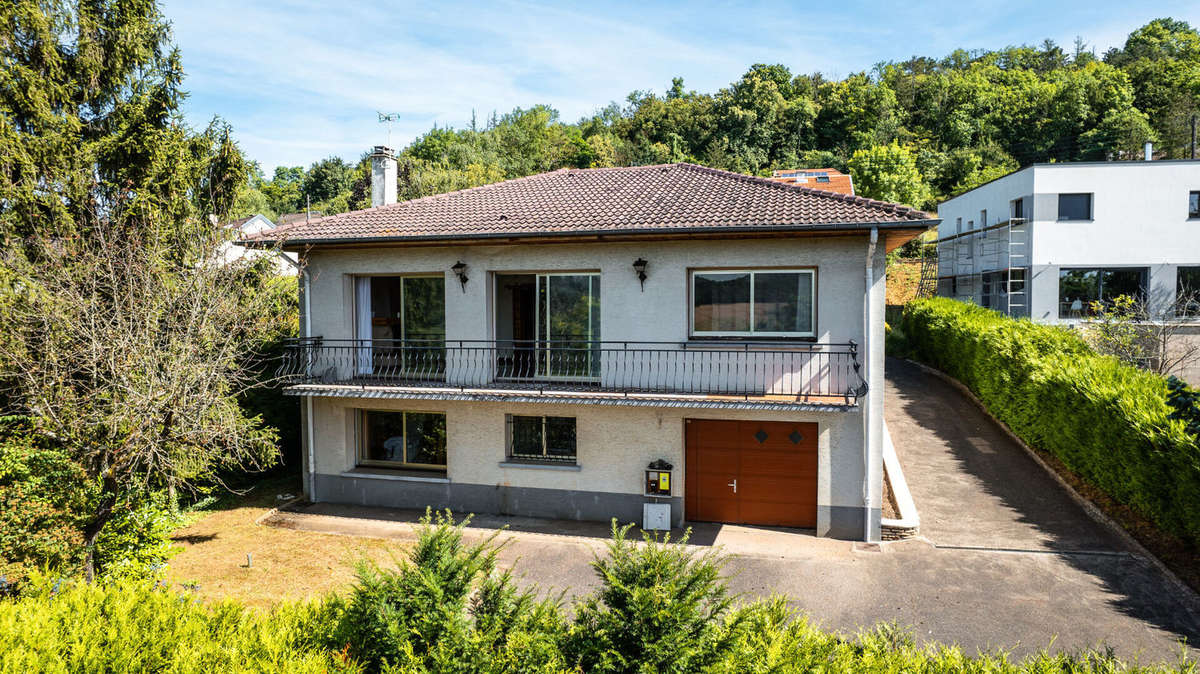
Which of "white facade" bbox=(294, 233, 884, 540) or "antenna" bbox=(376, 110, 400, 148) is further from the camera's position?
"antenna" bbox=(376, 110, 400, 148)

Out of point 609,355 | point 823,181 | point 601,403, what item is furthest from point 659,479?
point 823,181

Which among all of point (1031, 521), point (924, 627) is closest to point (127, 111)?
point (924, 627)

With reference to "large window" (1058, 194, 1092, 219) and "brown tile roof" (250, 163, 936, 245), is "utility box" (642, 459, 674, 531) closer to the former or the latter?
"brown tile roof" (250, 163, 936, 245)

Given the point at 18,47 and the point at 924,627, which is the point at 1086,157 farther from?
the point at 18,47

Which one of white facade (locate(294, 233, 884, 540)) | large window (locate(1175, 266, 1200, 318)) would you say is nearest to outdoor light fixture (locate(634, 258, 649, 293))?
white facade (locate(294, 233, 884, 540))

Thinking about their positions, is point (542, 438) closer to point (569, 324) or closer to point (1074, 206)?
point (569, 324)

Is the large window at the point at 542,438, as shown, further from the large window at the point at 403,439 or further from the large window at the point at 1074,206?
the large window at the point at 1074,206
